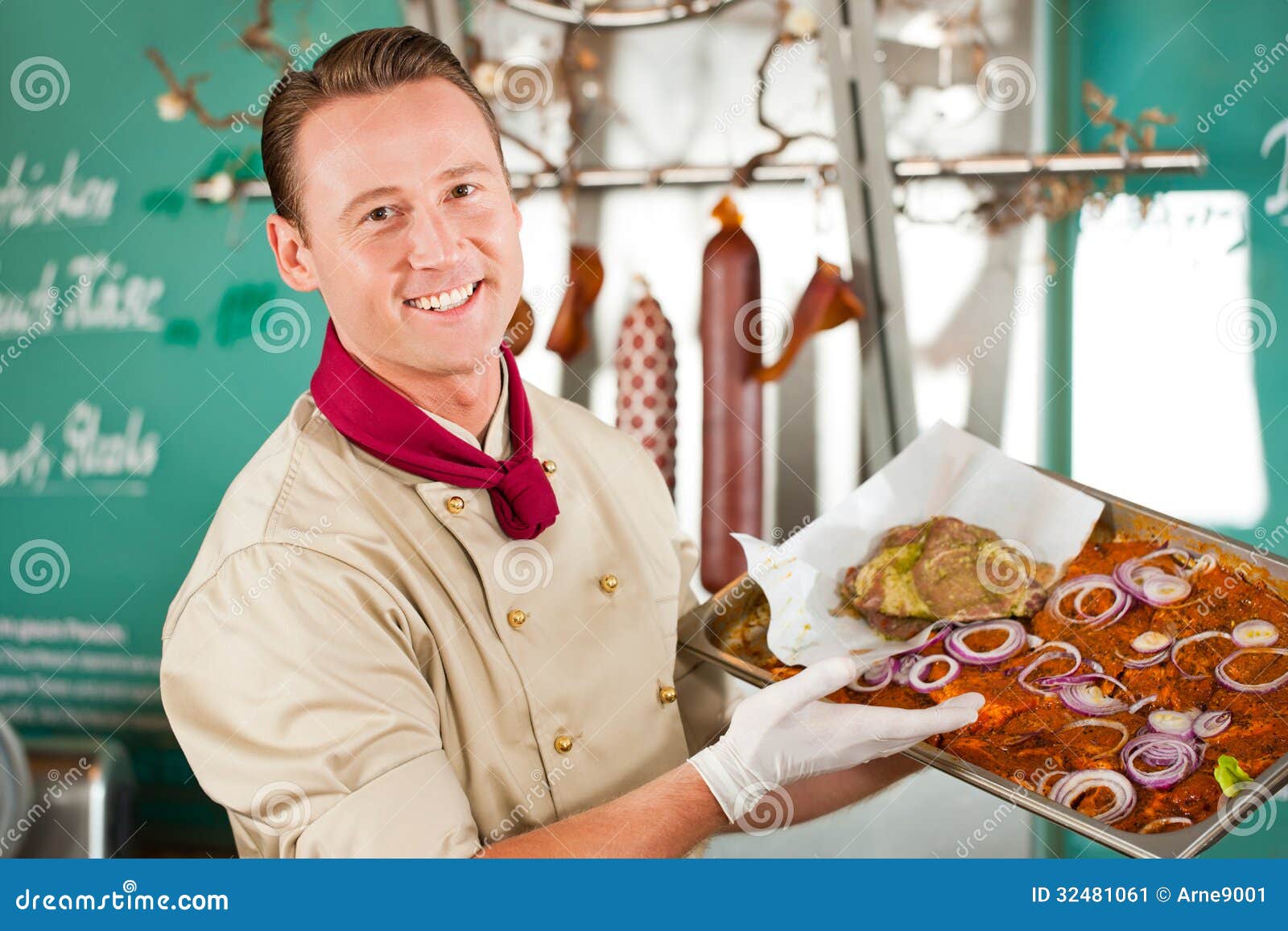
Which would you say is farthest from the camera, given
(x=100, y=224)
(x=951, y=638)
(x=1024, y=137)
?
(x=1024, y=137)

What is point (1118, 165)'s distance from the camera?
6.01 ft

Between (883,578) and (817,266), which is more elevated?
(817,266)

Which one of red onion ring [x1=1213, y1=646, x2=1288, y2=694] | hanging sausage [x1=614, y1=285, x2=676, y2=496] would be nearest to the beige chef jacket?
hanging sausage [x1=614, y1=285, x2=676, y2=496]

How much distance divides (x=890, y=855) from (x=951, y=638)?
798 millimetres

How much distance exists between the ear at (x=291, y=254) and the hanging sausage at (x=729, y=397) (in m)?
0.72

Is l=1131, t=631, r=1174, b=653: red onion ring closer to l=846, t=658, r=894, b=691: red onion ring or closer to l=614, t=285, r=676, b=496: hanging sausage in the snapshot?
l=846, t=658, r=894, b=691: red onion ring

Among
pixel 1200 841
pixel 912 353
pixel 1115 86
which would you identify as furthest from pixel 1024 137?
pixel 1200 841

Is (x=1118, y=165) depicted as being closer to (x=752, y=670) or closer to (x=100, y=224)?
(x=752, y=670)

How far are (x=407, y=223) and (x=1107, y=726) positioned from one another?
100 centimetres

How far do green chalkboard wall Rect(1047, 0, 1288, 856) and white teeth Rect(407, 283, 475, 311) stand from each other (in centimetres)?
113

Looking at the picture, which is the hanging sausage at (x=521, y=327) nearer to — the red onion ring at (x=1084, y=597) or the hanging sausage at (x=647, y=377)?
the hanging sausage at (x=647, y=377)

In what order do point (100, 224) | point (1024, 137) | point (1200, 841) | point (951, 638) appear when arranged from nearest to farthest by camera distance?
point (1200, 841)
point (951, 638)
point (100, 224)
point (1024, 137)

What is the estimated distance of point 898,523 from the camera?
1.52 metres

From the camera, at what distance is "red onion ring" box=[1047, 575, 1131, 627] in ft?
4.47
